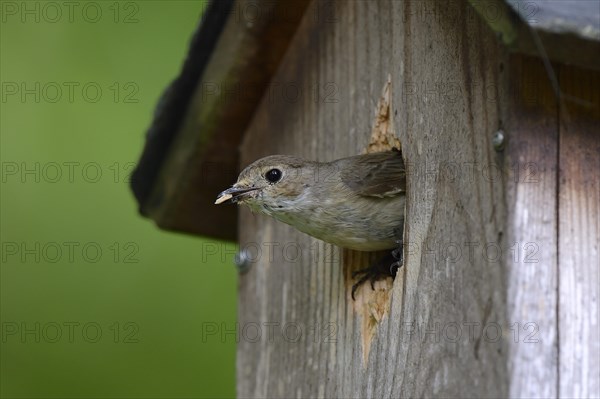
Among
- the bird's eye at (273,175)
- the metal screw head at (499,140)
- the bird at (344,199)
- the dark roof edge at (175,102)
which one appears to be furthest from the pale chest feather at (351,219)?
the dark roof edge at (175,102)

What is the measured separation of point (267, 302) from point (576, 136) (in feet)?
5.78

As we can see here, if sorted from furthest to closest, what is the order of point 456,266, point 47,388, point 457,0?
point 47,388 → point 457,0 → point 456,266

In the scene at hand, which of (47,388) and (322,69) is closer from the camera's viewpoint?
(322,69)

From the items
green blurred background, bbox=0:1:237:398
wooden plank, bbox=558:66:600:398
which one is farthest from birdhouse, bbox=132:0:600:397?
green blurred background, bbox=0:1:237:398

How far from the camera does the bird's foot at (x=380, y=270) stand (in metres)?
3.19

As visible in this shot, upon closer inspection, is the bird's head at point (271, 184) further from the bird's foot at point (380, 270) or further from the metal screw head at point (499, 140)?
the metal screw head at point (499, 140)

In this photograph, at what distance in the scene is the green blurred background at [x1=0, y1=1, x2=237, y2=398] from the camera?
5500 mm

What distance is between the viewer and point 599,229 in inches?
95.3

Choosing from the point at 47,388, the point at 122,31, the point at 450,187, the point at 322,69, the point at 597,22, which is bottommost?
the point at 47,388

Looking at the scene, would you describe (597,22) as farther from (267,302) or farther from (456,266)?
(267,302)

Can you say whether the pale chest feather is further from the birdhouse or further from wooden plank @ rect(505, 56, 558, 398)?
wooden plank @ rect(505, 56, 558, 398)

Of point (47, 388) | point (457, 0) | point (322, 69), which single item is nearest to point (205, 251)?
point (47, 388)

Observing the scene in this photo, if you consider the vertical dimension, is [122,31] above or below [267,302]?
above

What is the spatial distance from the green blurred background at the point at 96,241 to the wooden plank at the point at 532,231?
322cm
